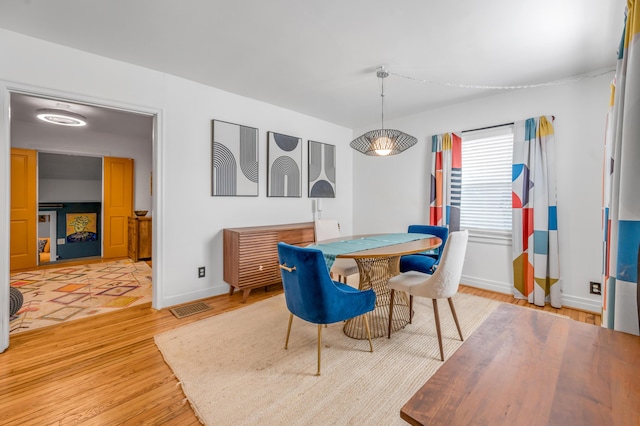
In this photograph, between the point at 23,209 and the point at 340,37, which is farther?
the point at 23,209

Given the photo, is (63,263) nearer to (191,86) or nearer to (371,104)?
(191,86)

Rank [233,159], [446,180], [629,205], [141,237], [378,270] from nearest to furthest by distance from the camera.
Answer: [629,205] < [378,270] < [233,159] < [446,180] < [141,237]

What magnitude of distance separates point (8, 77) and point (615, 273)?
4.09 m

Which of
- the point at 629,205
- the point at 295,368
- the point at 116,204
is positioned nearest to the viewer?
the point at 629,205

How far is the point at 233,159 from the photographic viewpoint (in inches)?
138

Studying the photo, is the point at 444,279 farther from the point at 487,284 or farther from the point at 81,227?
the point at 81,227

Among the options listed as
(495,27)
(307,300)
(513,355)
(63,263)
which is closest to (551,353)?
(513,355)

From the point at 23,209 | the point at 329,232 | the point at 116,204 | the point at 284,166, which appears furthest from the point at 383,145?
the point at 23,209

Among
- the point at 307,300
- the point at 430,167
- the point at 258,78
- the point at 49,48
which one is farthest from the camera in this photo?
the point at 430,167

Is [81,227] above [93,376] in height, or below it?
above

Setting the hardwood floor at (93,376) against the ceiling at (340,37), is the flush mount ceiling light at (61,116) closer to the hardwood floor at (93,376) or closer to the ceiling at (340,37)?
the ceiling at (340,37)

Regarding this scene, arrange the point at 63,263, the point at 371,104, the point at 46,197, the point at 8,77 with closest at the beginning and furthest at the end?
the point at 8,77, the point at 371,104, the point at 63,263, the point at 46,197

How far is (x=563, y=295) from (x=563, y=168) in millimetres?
1398

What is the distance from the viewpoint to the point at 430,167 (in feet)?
13.5
